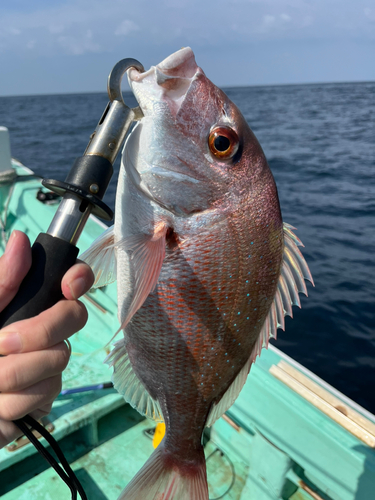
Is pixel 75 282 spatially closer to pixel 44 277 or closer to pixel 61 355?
pixel 44 277

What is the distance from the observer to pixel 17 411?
1012 millimetres

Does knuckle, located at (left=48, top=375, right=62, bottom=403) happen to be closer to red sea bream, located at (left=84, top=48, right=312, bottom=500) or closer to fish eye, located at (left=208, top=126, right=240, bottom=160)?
red sea bream, located at (left=84, top=48, right=312, bottom=500)

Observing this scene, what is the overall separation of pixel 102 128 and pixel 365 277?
25.4 ft

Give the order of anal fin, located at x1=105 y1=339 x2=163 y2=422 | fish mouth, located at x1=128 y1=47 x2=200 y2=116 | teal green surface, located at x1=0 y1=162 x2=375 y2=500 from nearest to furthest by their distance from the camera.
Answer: fish mouth, located at x1=128 y1=47 x2=200 y2=116
anal fin, located at x1=105 y1=339 x2=163 y2=422
teal green surface, located at x1=0 y1=162 x2=375 y2=500

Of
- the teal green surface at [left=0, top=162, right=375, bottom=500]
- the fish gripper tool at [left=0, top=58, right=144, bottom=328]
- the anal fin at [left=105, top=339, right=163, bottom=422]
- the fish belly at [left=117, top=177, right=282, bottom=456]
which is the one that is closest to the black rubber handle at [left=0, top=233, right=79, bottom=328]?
the fish gripper tool at [left=0, top=58, right=144, bottom=328]

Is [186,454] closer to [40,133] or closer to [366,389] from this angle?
[366,389]

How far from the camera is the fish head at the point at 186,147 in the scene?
125 centimetres

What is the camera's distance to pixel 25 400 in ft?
3.34

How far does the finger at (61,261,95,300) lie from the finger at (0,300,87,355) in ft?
0.10

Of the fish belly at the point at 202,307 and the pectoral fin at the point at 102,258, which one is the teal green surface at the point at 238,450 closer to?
the fish belly at the point at 202,307

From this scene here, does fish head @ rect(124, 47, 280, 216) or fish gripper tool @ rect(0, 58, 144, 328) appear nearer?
fish gripper tool @ rect(0, 58, 144, 328)

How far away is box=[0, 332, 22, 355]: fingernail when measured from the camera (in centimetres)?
97

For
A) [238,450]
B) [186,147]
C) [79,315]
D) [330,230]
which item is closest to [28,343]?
[79,315]

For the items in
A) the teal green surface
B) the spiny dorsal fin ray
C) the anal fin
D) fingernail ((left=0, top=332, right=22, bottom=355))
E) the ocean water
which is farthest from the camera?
the ocean water
